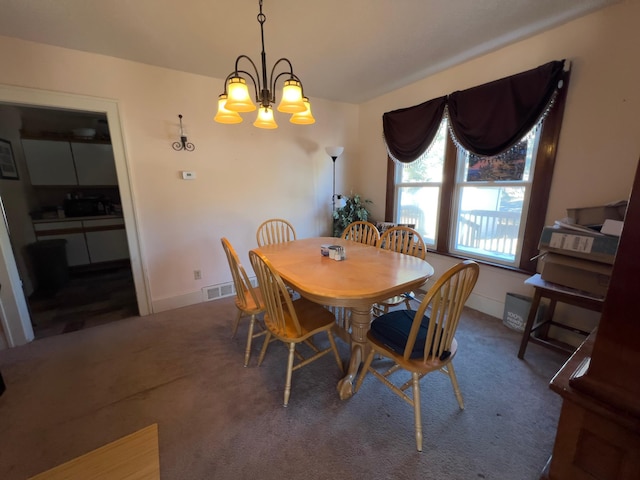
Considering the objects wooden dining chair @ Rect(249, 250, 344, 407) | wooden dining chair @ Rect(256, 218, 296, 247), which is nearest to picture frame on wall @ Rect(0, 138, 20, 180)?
wooden dining chair @ Rect(256, 218, 296, 247)

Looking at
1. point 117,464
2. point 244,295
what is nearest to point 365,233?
point 244,295

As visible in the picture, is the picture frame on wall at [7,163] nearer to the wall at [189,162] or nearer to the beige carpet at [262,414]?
the wall at [189,162]

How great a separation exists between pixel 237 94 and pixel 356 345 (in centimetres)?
167

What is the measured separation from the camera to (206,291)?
3.07 meters

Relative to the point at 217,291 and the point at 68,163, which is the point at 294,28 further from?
the point at 68,163

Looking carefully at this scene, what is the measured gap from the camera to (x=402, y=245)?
8.04 ft

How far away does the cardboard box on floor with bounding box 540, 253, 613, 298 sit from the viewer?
5.46 ft

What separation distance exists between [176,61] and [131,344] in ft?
8.48

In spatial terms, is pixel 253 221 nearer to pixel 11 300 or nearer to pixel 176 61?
pixel 176 61

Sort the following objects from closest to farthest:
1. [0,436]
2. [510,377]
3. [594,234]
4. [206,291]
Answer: [0,436], [594,234], [510,377], [206,291]

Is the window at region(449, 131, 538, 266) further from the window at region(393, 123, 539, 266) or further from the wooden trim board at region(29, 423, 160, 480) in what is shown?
the wooden trim board at region(29, 423, 160, 480)

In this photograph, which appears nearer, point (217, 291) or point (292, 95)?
point (292, 95)

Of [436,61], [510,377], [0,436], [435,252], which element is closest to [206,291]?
[0,436]

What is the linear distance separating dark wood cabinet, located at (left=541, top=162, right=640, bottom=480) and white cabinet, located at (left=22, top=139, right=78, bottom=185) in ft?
18.6
